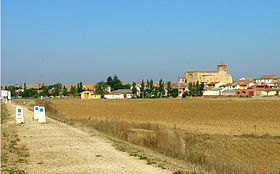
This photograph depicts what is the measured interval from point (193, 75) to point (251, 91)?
85169 mm

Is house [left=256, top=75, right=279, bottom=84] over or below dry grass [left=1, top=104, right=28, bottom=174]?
over

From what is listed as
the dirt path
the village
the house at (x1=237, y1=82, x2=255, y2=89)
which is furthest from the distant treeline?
the dirt path

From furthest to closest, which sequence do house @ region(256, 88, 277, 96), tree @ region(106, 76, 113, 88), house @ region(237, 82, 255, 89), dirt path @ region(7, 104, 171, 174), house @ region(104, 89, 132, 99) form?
tree @ region(106, 76, 113, 88) → house @ region(104, 89, 132, 99) → house @ region(237, 82, 255, 89) → house @ region(256, 88, 277, 96) → dirt path @ region(7, 104, 171, 174)

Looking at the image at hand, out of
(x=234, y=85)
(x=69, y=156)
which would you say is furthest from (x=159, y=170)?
(x=234, y=85)

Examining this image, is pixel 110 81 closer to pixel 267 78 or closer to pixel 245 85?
pixel 245 85

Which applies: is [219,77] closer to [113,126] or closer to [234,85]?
[234,85]

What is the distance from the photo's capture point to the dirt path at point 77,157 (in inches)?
405

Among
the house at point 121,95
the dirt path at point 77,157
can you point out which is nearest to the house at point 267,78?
the house at point 121,95

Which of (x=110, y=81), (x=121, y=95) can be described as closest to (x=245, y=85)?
(x=121, y=95)

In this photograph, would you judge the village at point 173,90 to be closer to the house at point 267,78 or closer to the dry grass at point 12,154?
the house at point 267,78

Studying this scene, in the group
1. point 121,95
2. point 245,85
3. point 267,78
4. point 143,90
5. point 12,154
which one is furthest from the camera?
point 267,78

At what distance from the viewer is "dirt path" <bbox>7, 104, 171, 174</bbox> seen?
1030 centimetres

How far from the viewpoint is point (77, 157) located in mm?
12148

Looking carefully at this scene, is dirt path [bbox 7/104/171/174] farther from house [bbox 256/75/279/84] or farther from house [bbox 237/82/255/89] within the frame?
house [bbox 256/75/279/84]
